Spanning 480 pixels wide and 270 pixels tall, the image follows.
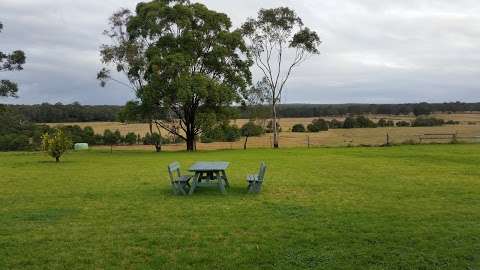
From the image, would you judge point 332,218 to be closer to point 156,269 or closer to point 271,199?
point 271,199

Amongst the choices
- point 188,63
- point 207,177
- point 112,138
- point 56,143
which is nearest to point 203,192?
point 207,177

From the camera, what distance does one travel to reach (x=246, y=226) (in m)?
8.42

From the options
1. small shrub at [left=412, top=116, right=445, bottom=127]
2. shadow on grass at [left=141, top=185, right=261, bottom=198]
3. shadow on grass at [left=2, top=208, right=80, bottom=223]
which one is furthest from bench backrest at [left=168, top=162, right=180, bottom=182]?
small shrub at [left=412, top=116, right=445, bottom=127]

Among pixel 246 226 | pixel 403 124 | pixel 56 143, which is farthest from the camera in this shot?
pixel 403 124

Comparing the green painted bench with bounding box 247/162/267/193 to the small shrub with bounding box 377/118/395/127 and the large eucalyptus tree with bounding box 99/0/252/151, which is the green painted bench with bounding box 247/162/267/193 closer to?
the large eucalyptus tree with bounding box 99/0/252/151

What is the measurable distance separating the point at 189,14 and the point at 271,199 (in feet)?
90.5

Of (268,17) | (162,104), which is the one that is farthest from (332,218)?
(268,17)

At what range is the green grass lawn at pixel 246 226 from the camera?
6.50 meters

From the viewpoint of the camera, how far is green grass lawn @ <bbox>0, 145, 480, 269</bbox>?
6.50m

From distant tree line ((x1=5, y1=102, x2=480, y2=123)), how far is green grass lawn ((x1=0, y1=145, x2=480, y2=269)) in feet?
165

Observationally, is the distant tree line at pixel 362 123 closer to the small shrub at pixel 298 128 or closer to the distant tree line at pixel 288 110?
the small shrub at pixel 298 128

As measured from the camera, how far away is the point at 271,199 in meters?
11.6

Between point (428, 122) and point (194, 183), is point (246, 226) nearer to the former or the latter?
point (194, 183)

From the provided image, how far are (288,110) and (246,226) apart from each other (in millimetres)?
89347
